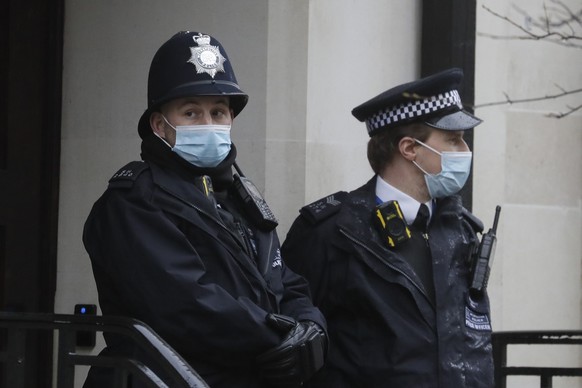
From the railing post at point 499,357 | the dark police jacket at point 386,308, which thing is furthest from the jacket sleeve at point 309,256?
the railing post at point 499,357

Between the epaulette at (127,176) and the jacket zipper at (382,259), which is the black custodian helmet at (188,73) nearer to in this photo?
the epaulette at (127,176)

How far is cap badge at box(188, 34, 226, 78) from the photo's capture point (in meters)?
5.21

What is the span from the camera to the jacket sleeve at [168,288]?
4.73 metres

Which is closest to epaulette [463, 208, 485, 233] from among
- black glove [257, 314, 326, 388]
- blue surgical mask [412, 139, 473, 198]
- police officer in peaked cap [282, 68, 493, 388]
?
police officer in peaked cap [282, 68, 493, 388]

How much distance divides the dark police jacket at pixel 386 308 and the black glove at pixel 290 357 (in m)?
0.48

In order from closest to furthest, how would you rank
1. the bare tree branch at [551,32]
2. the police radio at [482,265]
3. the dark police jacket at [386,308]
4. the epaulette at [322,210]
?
1. the bare tree branch at [551,32]
2. the dark police jacket at [386,308]
3. the police radio at [482,265]
4. the epaulette at [322,210]

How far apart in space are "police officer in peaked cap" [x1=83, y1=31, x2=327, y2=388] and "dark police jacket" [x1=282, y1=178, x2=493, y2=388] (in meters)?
0.27

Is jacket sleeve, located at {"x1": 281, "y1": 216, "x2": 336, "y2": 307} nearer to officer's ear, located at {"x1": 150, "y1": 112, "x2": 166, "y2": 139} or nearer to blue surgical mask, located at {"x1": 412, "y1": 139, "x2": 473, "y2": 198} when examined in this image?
blue surgical mask, located at {"x1": 412, "y1": 139, "x2": 473, "y2": 198}

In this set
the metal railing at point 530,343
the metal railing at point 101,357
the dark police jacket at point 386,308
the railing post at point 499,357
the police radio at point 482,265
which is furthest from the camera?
the railing post at point 499,357

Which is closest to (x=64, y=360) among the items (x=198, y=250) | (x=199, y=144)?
(x=198, y=250)

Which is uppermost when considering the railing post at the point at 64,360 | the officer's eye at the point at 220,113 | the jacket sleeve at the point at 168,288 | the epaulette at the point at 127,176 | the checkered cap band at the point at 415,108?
the checkered cap band at the point at 415,108

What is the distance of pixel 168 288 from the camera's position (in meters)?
4.73

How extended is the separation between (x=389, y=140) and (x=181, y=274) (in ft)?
4.50

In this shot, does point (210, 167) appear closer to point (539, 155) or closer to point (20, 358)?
point (20, 358)
